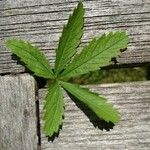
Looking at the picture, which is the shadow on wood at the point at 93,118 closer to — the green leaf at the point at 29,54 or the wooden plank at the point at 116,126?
the wooden plank at the point at 116,126

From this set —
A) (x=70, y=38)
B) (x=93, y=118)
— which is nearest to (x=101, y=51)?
(x=70, y=38)

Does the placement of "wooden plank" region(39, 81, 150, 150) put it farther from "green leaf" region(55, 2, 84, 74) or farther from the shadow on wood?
"green leaf" region(55, 2, 84, 74)

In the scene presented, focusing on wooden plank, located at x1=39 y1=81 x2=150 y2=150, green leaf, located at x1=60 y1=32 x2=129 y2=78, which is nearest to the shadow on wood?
wooden plank, located at x1=39 y1=81 x2=150 y2=150

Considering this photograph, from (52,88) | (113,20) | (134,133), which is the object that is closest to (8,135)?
(52,88)

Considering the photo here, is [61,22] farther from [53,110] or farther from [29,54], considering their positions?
[53,110]

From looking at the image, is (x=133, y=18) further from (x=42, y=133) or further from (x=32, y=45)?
(x=42, y=133)
